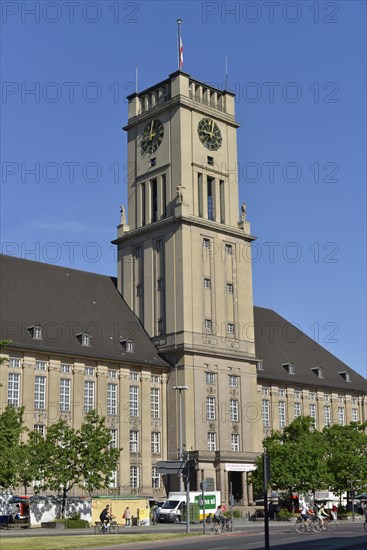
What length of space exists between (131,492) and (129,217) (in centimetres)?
2713

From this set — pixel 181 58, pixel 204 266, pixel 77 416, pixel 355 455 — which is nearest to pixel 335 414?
pixel 355 455

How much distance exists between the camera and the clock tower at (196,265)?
7675 centimetres

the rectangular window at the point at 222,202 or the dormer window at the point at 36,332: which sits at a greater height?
the rectangular window at the point at 222,202

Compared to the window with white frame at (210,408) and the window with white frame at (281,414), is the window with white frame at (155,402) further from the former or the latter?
the window with white frame at (281,414)

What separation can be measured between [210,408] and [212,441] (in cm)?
286

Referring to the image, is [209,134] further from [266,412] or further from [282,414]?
[282,414]

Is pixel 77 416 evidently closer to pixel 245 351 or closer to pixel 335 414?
pixel 245 351

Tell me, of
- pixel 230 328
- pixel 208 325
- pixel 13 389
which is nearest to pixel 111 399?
pixel 13 389

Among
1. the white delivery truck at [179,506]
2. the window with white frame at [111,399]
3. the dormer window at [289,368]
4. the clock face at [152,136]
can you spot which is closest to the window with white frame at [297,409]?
the dormer window at [289,368]

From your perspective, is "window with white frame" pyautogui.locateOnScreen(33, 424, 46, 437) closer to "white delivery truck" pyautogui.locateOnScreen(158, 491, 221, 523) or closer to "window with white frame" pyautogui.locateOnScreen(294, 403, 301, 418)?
"white delivery truck" pyautogui.locateOnScreen(158, 491, 221, 523)

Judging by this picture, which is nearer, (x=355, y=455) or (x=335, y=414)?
(x=355, y=455)

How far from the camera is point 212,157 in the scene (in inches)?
3332

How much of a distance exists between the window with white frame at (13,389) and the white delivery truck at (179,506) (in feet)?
45.8

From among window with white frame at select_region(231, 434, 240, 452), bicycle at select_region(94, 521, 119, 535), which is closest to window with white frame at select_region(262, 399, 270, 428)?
window with white frame at select_region(231, 434, 240, 452)
